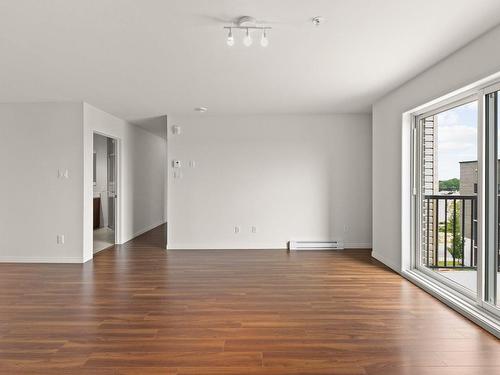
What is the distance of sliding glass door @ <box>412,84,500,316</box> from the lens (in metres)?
2.99

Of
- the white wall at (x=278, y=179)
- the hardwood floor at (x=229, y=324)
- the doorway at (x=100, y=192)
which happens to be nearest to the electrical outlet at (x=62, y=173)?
the hardwood floor at (x=229, y=324)

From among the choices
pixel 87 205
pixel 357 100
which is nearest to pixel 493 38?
pixel 357 100

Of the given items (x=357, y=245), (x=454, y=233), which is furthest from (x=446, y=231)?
(x=357, y=245)

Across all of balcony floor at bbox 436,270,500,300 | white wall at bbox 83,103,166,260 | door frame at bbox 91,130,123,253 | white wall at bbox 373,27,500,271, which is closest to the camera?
white wall at bbox 373,27,500,271

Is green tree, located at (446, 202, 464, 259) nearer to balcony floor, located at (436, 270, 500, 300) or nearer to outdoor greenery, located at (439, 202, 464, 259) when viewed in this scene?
outdoor greenery, located at (439, 202, 464, 259)

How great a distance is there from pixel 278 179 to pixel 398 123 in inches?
94.6

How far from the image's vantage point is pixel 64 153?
521 cm

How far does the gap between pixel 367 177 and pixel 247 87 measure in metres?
3.11

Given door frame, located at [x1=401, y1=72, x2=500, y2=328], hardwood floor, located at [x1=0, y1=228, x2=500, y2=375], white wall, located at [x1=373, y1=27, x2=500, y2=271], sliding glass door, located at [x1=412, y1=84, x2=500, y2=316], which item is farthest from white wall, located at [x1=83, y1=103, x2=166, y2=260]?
sliding glass door, located at [x1=412, y1=84, x2=500, y2=316]

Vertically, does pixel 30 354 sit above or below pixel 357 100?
below

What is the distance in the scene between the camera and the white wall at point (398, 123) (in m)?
2.91

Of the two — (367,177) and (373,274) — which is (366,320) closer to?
(373,274)

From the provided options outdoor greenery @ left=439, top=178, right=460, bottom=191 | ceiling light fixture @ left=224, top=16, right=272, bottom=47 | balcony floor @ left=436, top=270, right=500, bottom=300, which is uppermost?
ceiling light fixture @ left=224, top=16, right=272, bottom=47

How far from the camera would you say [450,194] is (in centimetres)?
396
